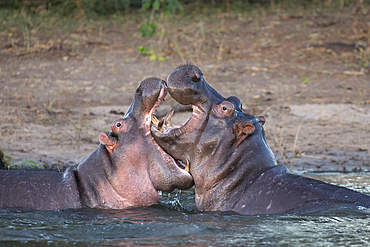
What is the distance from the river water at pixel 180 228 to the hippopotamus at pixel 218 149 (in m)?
0.19

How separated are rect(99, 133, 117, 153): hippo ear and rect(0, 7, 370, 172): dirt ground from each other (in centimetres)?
205

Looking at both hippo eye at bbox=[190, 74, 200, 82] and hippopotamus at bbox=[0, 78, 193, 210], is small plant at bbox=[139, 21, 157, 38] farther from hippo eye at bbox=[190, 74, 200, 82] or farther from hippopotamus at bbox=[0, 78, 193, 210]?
hippo eye at bbox=[190, 74, 200, 82]

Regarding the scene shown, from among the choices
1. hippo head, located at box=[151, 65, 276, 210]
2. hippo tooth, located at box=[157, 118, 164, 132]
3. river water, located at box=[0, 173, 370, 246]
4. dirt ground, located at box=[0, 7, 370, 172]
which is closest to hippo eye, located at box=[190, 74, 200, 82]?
hippo head, located at box=[151, 65, 276, 210]

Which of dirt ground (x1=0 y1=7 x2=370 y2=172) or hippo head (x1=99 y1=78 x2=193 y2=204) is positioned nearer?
hippo head (x1=99 y1=78 x2=193 y2=204)

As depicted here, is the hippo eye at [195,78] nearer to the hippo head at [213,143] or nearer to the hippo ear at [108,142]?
the hippo head at [213,143]

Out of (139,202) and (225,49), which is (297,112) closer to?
(225,49)

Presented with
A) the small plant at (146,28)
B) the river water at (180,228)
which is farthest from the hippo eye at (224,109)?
the small plant at (146,28)

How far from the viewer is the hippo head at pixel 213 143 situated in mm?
3658

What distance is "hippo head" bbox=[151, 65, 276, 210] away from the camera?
3658mm

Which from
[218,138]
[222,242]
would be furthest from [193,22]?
[222,242]

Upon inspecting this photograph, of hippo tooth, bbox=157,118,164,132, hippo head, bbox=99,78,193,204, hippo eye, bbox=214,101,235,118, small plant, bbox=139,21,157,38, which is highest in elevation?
small plant, bbox=139,21,157,38

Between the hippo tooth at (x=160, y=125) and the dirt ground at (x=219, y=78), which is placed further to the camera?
the dirt ground at (x=219, y=78)

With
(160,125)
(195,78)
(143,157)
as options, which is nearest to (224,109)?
(195,78)

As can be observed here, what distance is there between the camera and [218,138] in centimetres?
367
